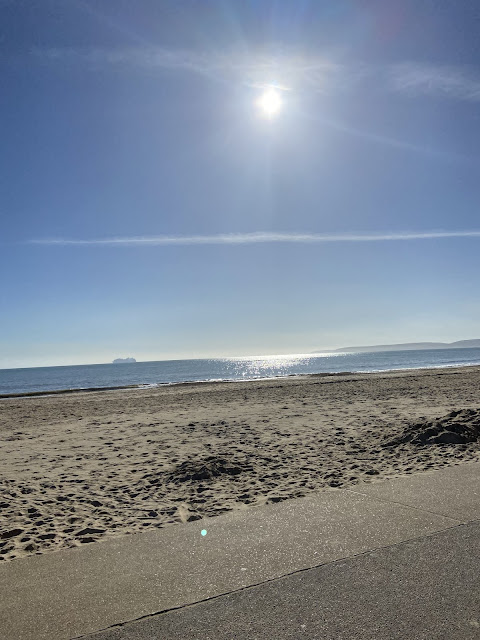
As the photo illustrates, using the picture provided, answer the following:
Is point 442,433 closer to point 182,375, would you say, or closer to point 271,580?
point 271,580

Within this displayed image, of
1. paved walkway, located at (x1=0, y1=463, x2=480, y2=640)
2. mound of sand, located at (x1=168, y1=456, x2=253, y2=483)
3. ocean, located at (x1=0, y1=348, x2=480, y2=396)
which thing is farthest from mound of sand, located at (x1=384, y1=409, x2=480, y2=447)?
ocean, located at (x1=0, y1=348, x2=480, y2=396)

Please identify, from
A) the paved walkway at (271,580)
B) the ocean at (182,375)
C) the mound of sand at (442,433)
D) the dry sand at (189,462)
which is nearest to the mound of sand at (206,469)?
the dry sand at (189,462)

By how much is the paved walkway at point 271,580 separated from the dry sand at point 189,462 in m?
0.97

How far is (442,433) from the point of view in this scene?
8.28 metres

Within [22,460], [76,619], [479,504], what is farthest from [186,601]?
[22,460]

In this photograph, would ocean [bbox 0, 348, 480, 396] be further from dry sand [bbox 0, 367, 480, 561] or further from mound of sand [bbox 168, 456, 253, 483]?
mound of sand [bbox 168, 456, 253, 483]

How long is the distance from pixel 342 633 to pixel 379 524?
67.0 inches

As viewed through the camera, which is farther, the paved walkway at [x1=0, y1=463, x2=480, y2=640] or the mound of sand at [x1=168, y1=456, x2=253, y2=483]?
the mound of sand at [x1=168, y1=456, x2=253, y2=483]

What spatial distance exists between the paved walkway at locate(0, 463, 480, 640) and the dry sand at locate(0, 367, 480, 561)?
97 centimetres

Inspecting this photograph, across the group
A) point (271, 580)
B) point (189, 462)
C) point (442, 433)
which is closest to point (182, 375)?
point (189, 462)

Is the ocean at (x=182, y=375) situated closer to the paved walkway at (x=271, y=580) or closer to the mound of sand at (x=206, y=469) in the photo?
the mound of sand at (x=206, y=469)

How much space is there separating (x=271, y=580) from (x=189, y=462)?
4.84 meters

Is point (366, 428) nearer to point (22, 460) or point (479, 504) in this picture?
point (479, 504)

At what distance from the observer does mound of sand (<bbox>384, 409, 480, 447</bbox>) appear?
8141mm
